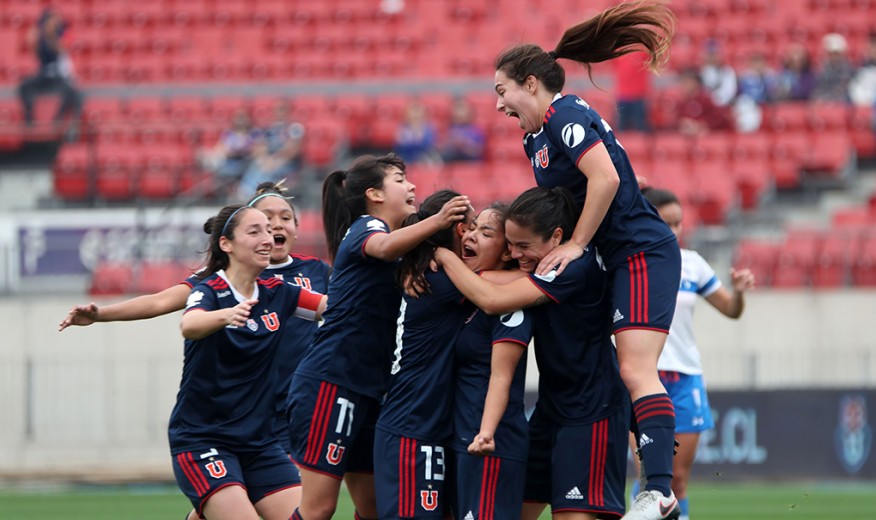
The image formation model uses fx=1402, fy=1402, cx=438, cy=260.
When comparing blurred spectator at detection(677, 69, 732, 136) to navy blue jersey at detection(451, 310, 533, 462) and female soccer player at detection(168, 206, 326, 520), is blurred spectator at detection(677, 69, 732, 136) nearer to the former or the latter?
female soccer player at detection(168, 206, 326, 520)

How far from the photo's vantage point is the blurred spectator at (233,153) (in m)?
17.5

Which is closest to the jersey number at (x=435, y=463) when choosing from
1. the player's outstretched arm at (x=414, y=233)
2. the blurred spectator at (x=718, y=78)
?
the player's outstretched arm at (x=414, y=233)

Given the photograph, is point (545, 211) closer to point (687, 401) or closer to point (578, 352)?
point (578, 352)

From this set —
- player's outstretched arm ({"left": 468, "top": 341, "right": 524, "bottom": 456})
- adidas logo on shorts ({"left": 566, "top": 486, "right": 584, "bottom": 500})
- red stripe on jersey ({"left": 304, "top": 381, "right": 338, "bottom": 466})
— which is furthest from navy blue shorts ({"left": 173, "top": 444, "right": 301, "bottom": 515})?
adidas logo on shorts ({"left": 566, "top": 486, "right": 584, "bottom": 500})

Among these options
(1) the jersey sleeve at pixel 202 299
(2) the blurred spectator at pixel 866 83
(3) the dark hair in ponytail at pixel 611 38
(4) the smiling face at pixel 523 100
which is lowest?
(1) the jersey sleeve at pixel 202 299

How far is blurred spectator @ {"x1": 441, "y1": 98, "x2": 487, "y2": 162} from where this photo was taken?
60.9 ft

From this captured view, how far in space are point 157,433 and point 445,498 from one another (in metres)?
10.6

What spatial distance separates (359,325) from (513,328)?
2.93 ft

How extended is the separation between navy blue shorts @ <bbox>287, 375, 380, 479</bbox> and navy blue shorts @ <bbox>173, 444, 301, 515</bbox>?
477 millimetres

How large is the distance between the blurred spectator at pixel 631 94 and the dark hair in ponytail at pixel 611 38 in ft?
33.6

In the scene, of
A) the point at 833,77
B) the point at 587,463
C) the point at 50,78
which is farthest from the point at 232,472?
the point at 50,78

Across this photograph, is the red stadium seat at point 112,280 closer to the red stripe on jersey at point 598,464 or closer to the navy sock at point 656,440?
the red stripe on jersey at point 598,464

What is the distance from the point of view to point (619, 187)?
6680 mm

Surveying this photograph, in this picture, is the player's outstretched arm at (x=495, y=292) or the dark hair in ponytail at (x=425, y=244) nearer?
the player's outstretched arm at (x=495, y=292)
